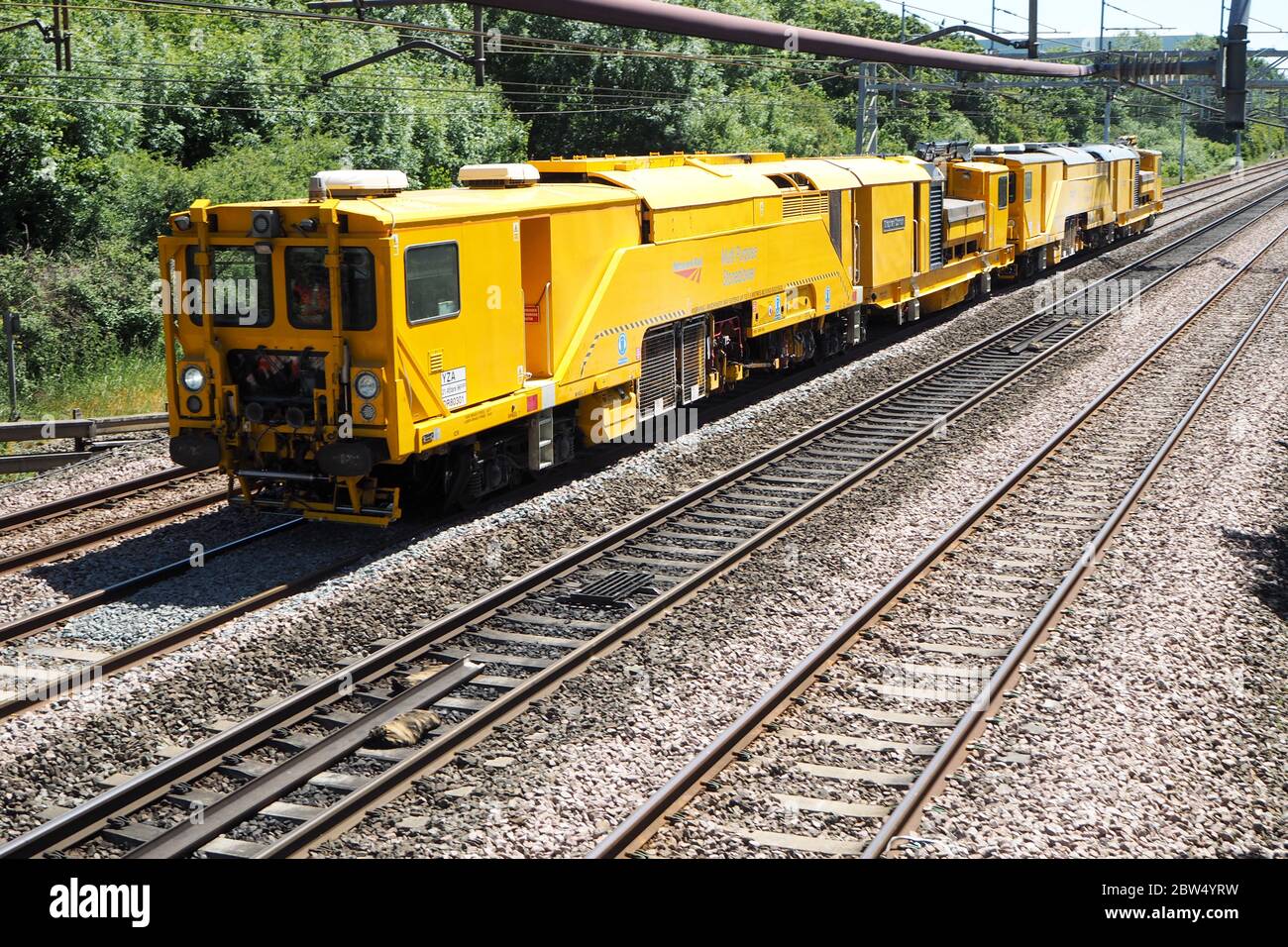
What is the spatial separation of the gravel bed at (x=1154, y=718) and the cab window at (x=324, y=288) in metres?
6.03

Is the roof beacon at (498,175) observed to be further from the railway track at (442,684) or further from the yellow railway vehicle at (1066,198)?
the yellow railway vehicle at (1066,198)

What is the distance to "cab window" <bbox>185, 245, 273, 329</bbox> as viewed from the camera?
11.5 meters

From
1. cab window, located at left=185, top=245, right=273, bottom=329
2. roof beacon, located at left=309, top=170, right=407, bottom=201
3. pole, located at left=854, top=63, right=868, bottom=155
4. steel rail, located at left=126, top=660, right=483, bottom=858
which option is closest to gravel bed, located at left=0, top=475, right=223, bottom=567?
cab window, located at left=185, top=245, right=273, bottom=329

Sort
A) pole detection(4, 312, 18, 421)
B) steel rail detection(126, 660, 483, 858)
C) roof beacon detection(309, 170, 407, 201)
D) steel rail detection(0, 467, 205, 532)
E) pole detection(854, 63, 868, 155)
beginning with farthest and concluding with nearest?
pole detection(854, 63, 868, 155) < pole detection(4, 312, 18, 421) < steel rail detection(0, 467, 205, 532) < roof beacon detection(309, 170, 407, 201) < steel rail detection(126, 660, 483, 858)

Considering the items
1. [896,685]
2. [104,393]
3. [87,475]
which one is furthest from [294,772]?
[104,393]

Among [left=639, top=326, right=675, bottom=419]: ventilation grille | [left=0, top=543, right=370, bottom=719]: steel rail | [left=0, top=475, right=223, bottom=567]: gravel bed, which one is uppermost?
[left=639, top=326, right=675, bottom=419]: ventilation grille

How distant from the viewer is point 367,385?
36.5 feet

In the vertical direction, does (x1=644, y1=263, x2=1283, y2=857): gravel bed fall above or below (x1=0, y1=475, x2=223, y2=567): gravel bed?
below

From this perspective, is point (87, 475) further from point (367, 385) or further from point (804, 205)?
point (804, 205)

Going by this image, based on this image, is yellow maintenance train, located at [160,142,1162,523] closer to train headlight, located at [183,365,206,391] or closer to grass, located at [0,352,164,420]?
train headlight, located at [183,365,206,391]

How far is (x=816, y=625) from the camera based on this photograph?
A: 10219mm

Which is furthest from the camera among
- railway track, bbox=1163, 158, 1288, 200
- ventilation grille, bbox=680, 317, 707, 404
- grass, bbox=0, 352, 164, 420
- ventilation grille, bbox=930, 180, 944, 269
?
railway track, bbox=1163, 158, 1288, 200

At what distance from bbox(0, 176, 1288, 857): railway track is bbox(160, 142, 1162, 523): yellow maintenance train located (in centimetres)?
167
